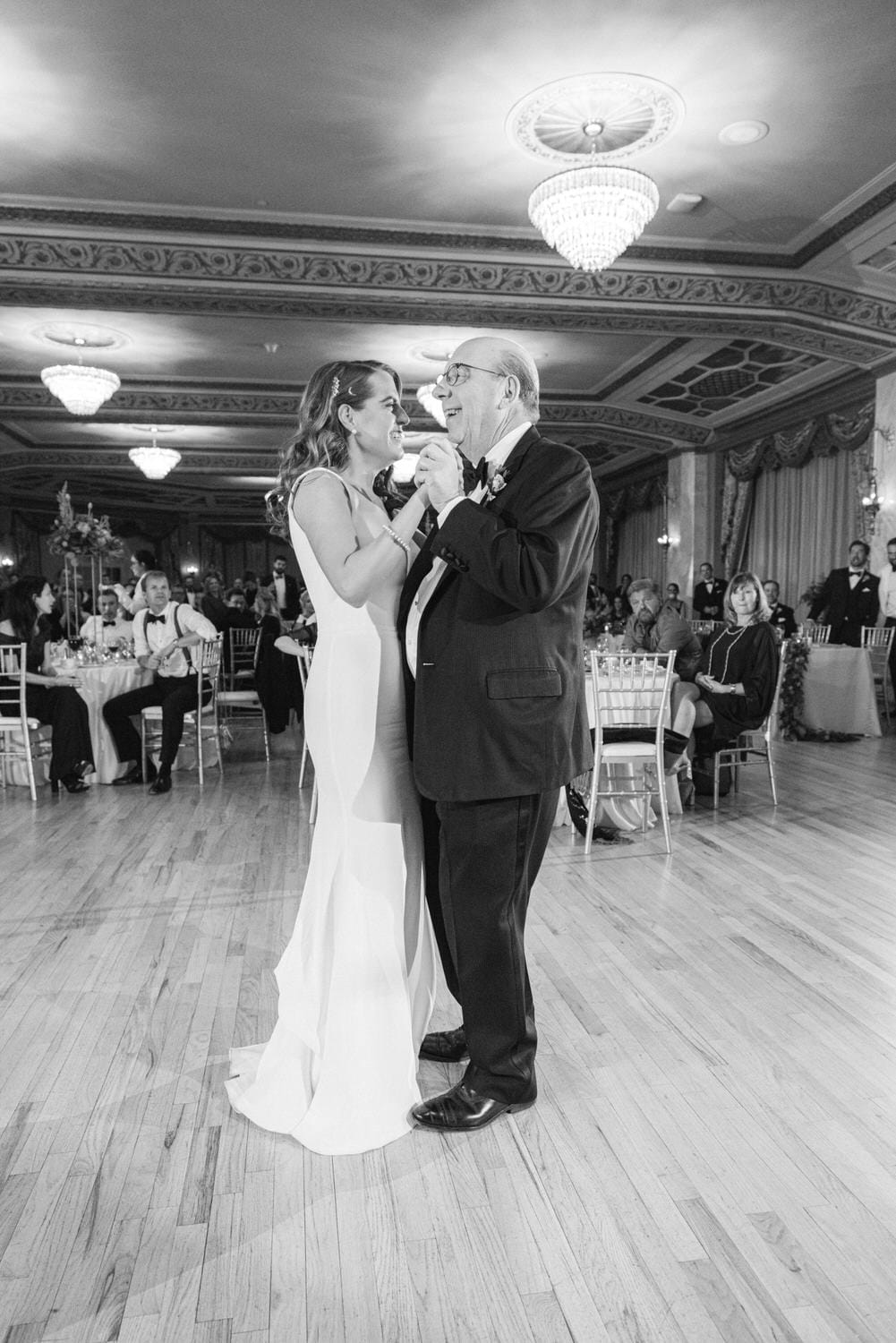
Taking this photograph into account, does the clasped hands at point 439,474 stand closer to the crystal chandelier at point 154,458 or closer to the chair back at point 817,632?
the chair back at point 817,632

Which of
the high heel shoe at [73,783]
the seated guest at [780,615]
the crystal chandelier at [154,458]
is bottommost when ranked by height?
Result: the high heel shoe at [73,783]

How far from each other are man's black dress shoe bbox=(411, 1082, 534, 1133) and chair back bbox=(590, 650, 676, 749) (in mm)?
2618

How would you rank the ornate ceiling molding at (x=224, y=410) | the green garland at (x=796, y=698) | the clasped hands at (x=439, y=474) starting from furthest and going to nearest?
the ornate ceiling molding at (x=224, y=410) < the green garland at (x=796, y=698) < the clasped hands at (x=439, y=474)

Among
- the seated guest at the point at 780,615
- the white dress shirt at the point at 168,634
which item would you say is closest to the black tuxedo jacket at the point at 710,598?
the seated guest at the point at 780,615

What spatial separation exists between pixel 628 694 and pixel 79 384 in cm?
626

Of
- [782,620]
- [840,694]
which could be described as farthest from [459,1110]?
[782,620]

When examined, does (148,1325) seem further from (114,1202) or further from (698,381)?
(698,381)

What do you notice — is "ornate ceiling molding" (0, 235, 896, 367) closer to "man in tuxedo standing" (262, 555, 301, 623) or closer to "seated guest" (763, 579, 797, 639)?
"seated guest" (763, 579, 797, 639)

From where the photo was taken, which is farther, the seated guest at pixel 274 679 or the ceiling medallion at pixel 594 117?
the seated guest at pixel 274 679

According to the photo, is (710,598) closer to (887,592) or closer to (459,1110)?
(887,592)

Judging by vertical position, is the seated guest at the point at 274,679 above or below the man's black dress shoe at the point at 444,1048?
above

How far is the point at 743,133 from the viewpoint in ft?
17.2

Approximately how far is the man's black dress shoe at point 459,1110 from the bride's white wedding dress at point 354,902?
0.05 m

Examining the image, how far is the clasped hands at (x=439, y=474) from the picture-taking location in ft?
5.64
